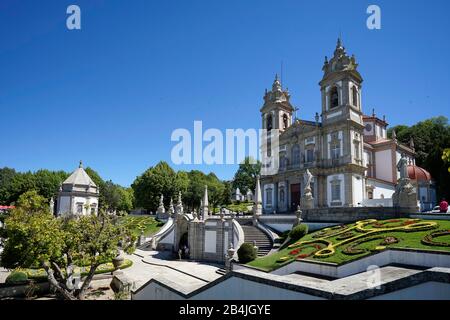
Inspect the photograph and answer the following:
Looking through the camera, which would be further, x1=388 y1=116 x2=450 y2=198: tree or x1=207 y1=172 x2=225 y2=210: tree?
x1=207 y1=172 x2=225 y2=210: tree

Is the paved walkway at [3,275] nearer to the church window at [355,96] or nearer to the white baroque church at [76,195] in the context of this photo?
the white baroque church at [76,195]

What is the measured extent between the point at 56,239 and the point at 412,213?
62.7 feet

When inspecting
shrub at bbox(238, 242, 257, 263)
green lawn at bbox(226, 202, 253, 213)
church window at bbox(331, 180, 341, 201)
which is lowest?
shrub at bbox(238, 242, 257, 263)

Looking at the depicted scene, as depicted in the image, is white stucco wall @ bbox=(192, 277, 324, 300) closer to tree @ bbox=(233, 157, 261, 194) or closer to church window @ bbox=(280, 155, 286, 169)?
church window @ bbox=(280, 155, 286, 169)

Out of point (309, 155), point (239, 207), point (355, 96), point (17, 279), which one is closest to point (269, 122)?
point (309, 155)

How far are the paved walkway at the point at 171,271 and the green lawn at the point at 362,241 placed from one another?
3778 mm

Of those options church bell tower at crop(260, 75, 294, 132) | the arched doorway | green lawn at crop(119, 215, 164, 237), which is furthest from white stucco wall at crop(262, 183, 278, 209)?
green lawn at crop(119, 215, 164, 237)

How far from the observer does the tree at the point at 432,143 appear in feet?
127

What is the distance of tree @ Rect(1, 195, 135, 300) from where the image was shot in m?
12.6

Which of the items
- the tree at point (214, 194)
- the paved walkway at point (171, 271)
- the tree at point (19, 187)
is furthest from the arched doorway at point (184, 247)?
the tree at point (19, 187)

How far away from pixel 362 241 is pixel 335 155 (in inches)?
828

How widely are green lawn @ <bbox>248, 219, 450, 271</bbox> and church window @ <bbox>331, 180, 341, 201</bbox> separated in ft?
47.1

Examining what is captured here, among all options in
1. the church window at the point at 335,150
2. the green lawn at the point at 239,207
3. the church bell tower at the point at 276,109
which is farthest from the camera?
the green lawn at the point at 239,207
